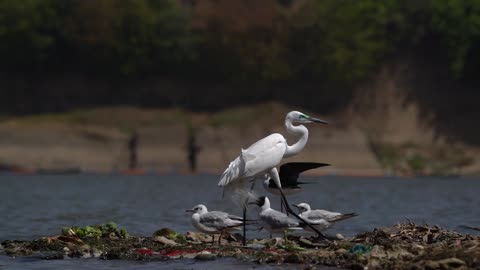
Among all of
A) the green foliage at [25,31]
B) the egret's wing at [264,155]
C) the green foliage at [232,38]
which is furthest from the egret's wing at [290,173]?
the green foliage at [25,31]

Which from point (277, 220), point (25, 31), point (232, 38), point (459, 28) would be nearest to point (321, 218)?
point (277, 220)

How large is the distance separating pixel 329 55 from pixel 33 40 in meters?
21.7

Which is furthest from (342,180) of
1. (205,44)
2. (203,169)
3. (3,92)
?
(3,92)

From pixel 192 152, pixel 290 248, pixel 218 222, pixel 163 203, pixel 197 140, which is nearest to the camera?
pixel 290 248

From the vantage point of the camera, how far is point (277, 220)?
77.4 ft

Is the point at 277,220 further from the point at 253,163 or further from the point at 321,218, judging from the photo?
the point at 321,218

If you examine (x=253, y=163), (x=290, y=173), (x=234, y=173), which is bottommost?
(x=290, y=173)

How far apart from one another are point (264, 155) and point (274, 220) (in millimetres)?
1299

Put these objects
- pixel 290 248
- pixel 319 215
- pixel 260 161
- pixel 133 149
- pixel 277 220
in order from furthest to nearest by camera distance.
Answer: pixel 133 149
pixel 319 215
pixel 260 161
pixel 277 220
pixel 290 248

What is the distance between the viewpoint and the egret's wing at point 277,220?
23.5m

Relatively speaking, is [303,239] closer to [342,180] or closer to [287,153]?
[287,153]

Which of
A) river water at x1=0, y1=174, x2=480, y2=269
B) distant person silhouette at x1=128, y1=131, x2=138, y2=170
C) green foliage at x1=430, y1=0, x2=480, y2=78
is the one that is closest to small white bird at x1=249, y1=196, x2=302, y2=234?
river water at x1=0, y1=174, x2=480, y2=269

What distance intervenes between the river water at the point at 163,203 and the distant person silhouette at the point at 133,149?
5.59 m

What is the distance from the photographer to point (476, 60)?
88.3 metres
